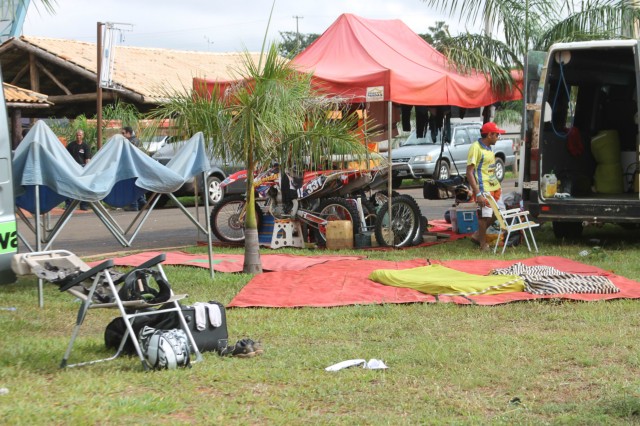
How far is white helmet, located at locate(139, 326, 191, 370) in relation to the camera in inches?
249

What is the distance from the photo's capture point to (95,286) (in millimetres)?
6535

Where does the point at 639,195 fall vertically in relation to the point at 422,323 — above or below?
above

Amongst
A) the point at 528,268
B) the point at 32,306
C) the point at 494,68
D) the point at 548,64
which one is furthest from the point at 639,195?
the point at 32,306

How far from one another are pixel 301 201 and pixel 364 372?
7.29m

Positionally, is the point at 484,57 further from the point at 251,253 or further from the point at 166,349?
the point at 166,349

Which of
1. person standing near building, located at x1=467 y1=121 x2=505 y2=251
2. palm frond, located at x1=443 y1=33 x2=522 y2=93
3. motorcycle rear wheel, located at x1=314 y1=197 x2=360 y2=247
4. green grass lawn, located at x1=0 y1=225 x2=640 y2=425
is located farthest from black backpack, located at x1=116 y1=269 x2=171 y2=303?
palm frond, located at x1=443 y1=33 x2=522 y2=93

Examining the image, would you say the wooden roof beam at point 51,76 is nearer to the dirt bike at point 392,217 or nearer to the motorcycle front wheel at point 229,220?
the motorcycle front wheel at point 229,220

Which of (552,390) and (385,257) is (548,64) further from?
(552,390)

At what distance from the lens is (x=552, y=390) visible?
5867 mm

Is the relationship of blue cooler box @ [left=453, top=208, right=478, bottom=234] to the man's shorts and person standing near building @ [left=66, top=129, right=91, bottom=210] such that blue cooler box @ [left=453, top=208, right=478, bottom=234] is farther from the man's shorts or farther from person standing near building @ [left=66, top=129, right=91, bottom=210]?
person standing near building @ [left=66, top=129, right=91, bottom=210]

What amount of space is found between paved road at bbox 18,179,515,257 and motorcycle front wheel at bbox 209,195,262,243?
2.89 ft

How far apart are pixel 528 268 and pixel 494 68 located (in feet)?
19.5

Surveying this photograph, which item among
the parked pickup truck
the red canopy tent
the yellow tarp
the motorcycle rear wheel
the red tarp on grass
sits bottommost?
the red tarp on grass

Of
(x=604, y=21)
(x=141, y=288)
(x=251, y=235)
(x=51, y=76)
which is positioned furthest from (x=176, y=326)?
(x=51, y=76)
